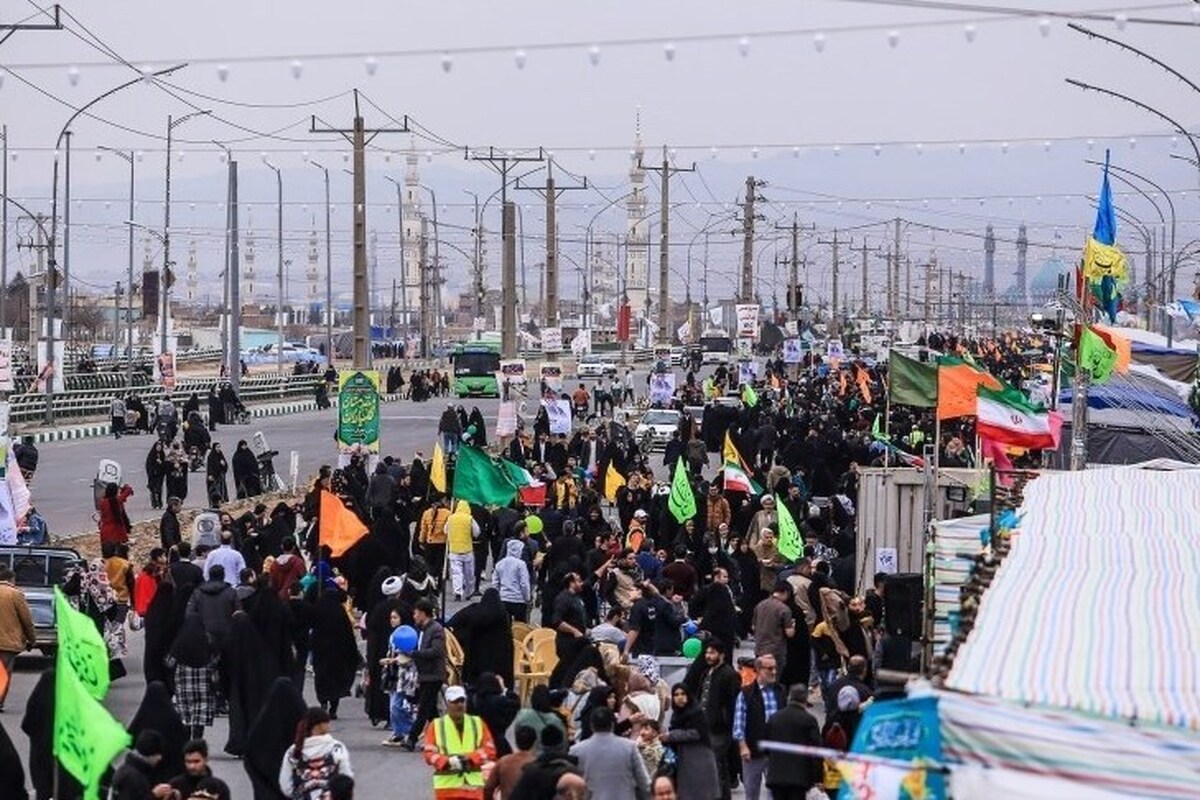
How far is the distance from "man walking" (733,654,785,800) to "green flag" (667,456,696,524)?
1206 cm

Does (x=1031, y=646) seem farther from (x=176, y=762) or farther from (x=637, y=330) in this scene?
(x=637, y=330)

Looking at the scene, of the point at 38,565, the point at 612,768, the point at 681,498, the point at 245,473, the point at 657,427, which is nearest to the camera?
the point at 612,768

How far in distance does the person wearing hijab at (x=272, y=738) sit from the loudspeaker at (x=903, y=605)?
18.9 ft

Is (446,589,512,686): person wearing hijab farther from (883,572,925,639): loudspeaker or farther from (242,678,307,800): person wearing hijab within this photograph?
(242,678,307,800): person wearing hijab

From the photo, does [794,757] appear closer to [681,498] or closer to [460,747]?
[460,747]

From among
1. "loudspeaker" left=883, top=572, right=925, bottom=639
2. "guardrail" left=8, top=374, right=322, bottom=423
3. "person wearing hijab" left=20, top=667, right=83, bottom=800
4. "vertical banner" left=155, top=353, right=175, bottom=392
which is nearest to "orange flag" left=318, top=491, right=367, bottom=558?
"loudspeaker" left=883, top=572, right=925, bottom=639

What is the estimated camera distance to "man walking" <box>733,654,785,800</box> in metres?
15.6

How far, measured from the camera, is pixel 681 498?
28.1m

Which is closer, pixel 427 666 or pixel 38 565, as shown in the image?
pixel 427 666

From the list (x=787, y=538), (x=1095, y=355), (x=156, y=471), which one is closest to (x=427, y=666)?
(x=787, y=538)

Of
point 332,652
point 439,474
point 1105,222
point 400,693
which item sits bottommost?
point 400,693

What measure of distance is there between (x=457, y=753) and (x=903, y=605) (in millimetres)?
5759

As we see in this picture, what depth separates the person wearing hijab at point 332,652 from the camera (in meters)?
19.6

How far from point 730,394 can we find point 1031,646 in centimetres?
5757
